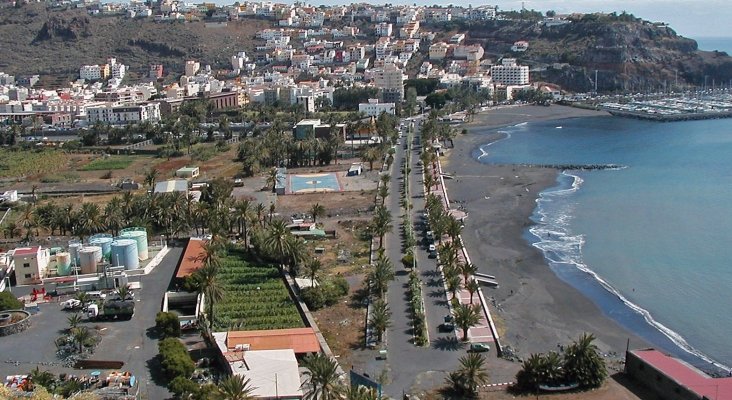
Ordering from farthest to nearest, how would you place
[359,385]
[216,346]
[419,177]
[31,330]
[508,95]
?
[508,95]
[419,177]
[31,330]
[216,346]
[359,385]

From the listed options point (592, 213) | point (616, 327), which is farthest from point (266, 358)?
point (592, 213)

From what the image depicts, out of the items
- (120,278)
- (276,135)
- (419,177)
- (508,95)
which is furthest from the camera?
(508,95)

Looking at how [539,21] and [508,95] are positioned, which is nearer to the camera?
[508,95]

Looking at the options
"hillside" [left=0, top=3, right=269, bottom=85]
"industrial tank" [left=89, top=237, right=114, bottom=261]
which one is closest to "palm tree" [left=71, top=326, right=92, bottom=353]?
"industrial tank" [left=89, top=237, right=114, bottom=261]

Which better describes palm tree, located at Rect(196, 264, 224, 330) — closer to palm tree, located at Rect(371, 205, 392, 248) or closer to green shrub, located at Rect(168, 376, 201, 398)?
green shrub, located at Rect(168, 376, 201, 398)

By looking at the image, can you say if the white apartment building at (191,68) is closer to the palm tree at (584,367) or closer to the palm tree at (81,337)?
the palm tree at (81,337)

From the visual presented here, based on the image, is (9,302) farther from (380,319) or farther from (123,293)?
(380,319)

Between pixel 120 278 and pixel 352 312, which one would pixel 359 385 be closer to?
pixel 352 312
